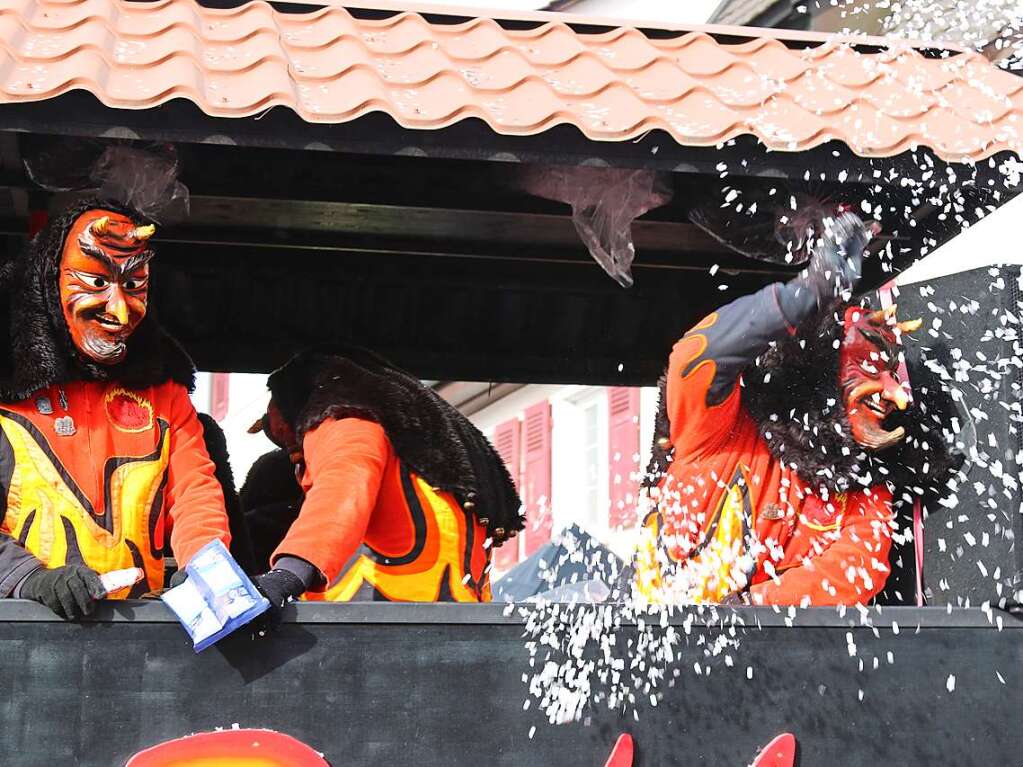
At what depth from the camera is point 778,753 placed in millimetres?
3543

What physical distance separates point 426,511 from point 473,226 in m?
0.90

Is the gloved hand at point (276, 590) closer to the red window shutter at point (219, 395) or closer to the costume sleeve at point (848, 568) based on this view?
the costume sleeve at point (848, 568)

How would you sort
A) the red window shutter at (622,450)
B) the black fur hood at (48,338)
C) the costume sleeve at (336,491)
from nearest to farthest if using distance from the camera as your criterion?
the costume sleeve at (336,491) < the black fur hood at (48,338) < the red window shutter at (622,450)

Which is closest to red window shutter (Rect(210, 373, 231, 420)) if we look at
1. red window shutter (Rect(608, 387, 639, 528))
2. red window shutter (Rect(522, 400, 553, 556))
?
red window shutter (Rect(522, 400, 553, 556))

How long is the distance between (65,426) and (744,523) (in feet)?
5.72

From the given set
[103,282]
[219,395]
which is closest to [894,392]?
[103,282]

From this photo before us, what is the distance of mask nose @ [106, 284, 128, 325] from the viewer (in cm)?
372

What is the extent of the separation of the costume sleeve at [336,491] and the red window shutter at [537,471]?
10.7 meters

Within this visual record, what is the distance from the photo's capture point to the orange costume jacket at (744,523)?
165 inches

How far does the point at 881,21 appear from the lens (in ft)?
27.1

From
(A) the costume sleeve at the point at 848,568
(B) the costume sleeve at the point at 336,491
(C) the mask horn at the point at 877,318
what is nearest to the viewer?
(B) the costume sleeve at the point at 336,491

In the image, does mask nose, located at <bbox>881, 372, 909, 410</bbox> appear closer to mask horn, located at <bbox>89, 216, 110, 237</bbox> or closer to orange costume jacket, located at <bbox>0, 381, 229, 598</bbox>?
orange costume jacket, located at <bbox>0, 381, 229, 598</bbox>

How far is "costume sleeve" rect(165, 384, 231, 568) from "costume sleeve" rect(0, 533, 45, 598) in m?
0.34

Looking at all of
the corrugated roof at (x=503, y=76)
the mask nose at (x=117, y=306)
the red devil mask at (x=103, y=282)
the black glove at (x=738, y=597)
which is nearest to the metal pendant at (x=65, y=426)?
the red devil mask at (x=103, y=282)
